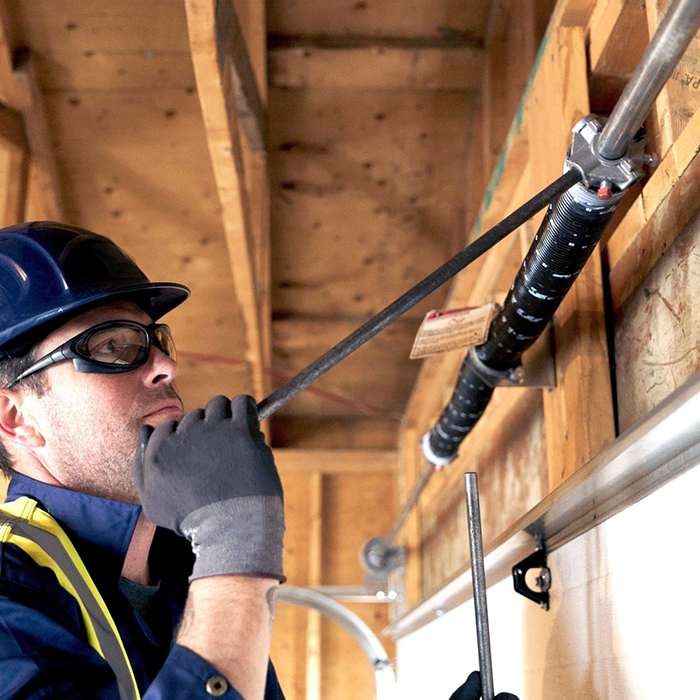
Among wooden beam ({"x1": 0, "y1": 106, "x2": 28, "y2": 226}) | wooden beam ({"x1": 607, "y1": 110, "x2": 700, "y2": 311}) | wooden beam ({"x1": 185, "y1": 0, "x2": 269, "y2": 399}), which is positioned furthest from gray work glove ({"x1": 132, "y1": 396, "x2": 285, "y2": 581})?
wooden beam ({"x1": 0, "y1": 106, "x2": 28, "y2": 226})

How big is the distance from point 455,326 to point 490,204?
71 cm

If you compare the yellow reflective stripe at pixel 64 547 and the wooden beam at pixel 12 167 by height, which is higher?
the wooden beam at pixel 12 167

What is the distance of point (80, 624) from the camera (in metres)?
0.85

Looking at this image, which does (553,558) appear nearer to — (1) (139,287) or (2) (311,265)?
(1) (139,287)

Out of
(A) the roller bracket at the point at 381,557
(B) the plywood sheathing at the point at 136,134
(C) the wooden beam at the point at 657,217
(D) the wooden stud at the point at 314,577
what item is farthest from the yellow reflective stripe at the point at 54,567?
(D) the wooden stud at the point at 314,577

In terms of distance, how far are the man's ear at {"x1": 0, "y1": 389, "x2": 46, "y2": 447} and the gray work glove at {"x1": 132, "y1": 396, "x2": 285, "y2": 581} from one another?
36 centimetres

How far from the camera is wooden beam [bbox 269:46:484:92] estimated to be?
2.94 m

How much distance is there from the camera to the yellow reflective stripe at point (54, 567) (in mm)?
842

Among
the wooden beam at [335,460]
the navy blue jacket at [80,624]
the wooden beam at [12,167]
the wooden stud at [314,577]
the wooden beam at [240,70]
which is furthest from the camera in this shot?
the wooden beam at [335,460]

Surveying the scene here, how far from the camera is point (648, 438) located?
61 cm

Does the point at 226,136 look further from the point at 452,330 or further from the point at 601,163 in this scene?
the point at 601,163

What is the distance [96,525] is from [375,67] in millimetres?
2331

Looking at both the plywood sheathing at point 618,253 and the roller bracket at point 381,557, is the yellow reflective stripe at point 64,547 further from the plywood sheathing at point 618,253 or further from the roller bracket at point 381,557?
the roller bracket at point 381,557

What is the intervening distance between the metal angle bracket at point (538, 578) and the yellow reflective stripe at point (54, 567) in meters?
0.49
